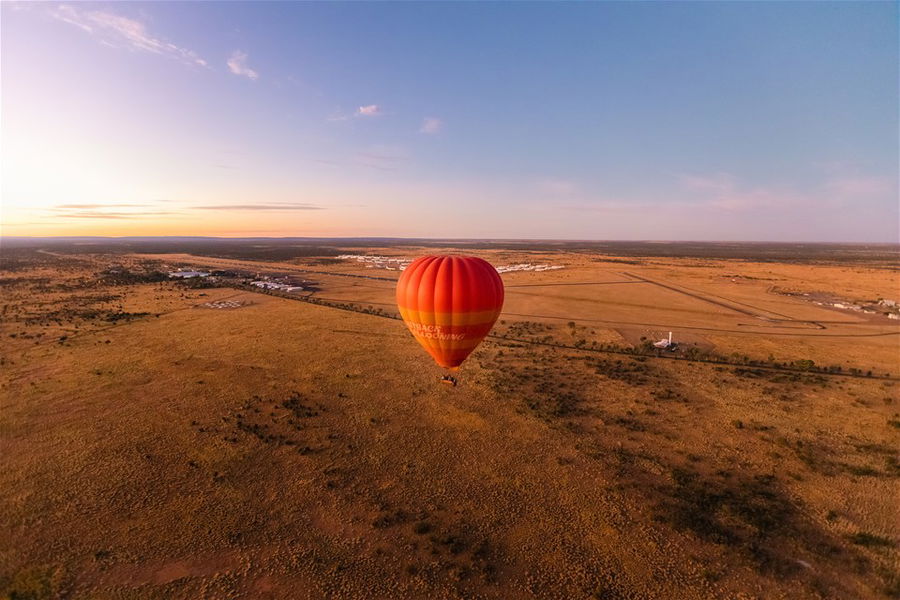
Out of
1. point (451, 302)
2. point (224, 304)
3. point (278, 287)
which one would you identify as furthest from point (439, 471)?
point (278, 287)

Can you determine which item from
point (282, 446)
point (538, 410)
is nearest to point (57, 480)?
point (282, 446)

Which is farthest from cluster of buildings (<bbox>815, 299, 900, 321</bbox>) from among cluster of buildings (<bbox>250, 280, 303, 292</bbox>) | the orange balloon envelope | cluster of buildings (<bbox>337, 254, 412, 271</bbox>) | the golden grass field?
cluster of buildings (<bbox>337, 254, 412, 271</bbox>)

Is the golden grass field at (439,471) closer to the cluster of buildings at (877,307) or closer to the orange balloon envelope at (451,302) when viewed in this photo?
the orange balloon envelope at (451,302)

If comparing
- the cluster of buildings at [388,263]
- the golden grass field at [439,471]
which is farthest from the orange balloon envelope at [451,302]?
the cluster of buildings at [388,263]

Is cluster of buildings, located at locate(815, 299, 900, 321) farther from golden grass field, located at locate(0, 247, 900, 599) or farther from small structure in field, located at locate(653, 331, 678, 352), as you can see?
small structure in field, located at locate(653, 331, 678, 352)

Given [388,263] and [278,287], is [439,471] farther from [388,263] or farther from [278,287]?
[388,263]
